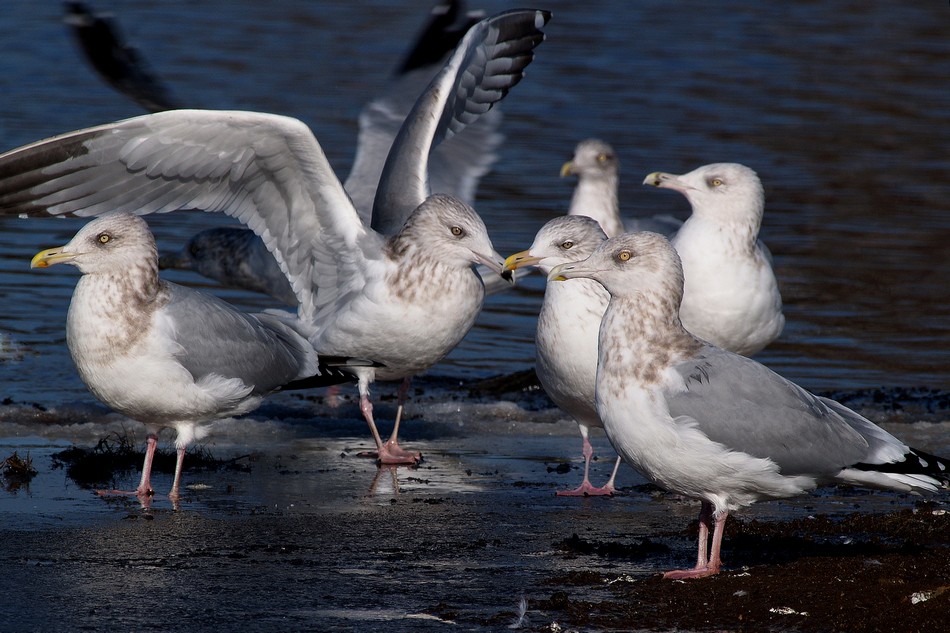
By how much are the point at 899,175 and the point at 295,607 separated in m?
13.9

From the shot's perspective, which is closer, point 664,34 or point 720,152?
point 720,152

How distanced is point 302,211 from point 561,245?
1.74 m

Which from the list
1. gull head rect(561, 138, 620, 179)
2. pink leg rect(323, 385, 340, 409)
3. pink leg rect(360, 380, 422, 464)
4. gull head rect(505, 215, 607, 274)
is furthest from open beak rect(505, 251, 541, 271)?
gull head rect(561, 138, 620, 179)

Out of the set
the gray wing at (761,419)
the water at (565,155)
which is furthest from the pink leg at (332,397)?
the gray wing at (761,419)

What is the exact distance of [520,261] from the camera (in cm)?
719

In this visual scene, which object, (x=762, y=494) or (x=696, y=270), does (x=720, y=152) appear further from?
(x=762, y=494)

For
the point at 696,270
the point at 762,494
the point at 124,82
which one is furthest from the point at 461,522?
the point at 124,82

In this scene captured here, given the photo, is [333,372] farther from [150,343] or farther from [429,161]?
[429,161]

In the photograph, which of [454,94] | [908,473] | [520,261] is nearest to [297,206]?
[454,94]

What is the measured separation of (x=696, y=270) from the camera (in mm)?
8164

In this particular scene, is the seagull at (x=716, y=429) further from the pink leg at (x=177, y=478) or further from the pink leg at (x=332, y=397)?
the pink leg at (x=332, y=397)

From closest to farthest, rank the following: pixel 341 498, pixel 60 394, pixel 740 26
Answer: pixel 341 498 → pixel 60 394 → pixel 740 26

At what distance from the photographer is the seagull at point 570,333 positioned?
696 centimetres

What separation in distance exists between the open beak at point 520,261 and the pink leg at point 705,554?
1886mm
